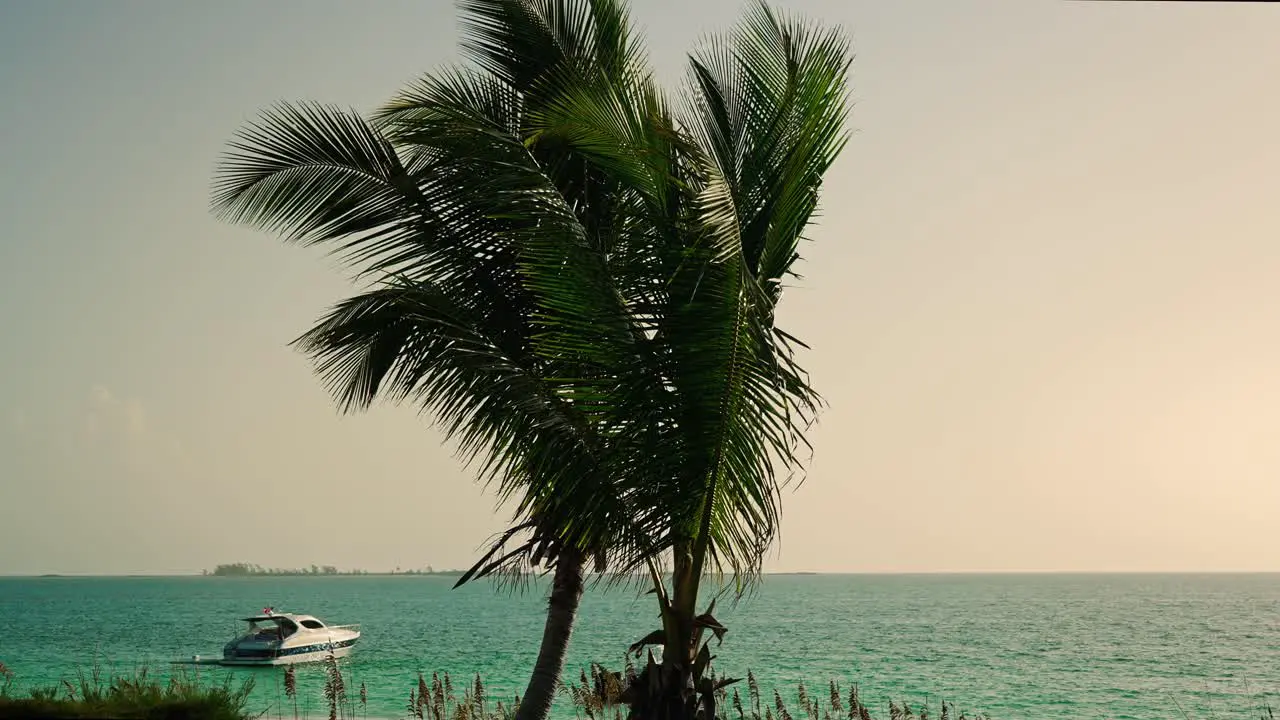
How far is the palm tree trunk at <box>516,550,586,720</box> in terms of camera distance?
998cm

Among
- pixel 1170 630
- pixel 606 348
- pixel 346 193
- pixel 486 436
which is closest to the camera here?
pixel 606 348

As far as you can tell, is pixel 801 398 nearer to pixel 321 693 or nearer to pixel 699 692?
pixel 699 692

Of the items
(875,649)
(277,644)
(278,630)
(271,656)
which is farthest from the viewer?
(875,649)

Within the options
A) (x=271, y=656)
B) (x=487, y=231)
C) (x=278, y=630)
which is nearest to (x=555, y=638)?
(x=487, y=231)

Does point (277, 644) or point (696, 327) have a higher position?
point (696, 327)

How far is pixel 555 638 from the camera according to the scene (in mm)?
10070

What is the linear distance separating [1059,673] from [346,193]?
40072 millimetres

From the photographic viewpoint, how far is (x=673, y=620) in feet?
24.2

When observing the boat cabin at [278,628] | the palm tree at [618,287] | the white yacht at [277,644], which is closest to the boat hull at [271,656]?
the white yacht at [277,644]

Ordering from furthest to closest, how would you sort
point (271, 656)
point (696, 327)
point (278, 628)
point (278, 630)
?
point (278, 628) → point (278, 630) → point (271, 656) → point (696, 327)

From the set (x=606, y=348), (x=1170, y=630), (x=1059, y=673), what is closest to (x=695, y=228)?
(x=606, y=348)

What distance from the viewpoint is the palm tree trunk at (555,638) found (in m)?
9.98

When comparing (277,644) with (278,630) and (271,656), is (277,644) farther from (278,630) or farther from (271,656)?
(278,630)

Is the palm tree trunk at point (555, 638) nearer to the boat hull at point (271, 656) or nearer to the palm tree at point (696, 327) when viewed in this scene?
the palm tree at point (696, 327)
